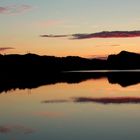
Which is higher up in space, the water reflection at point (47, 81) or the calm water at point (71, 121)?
the calm water at point (71, 121)

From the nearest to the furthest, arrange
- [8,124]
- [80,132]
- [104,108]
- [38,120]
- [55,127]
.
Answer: [80,132] < [55,127] < [8,124] < [38,120] < [104,108]

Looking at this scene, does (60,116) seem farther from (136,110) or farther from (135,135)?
(135,135)

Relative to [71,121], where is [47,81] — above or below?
below

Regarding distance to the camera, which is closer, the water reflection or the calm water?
the calm water

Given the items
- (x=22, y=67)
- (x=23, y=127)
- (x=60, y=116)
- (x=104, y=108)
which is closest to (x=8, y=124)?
(x=23, y=127)

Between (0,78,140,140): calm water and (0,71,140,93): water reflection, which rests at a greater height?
(0,78,140,140): calm water

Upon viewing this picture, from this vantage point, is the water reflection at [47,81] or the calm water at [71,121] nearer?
the calm water at [71,121]

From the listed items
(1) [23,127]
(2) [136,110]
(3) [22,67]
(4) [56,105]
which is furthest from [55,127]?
(3) [22,67]

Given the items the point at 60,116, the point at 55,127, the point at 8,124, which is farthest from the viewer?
the point at 60,116

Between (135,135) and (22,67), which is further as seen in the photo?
(22,67)

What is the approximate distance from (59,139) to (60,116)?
4915 millimetres

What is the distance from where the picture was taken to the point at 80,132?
41.1 feet

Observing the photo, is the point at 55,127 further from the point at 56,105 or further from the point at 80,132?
the point at 56,105

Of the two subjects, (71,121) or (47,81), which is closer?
(71,121)
